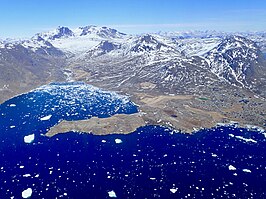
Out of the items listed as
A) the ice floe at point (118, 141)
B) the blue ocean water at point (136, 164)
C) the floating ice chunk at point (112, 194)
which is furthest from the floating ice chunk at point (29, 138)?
the floating ice chunk at point (112, 194)

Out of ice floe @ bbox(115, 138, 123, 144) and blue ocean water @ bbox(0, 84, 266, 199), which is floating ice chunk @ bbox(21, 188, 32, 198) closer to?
blue ocean water @ bbox(0, 84, 266, 199)

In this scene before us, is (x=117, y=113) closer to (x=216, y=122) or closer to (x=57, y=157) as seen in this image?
(x=216, y=122)

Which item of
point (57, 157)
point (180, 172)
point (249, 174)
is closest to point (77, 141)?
point (57, 157)

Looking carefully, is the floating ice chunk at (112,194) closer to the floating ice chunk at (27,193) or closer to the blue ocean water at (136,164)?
the blue ocean water at (136,164)

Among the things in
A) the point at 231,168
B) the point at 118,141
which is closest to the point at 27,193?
the point at 118,141

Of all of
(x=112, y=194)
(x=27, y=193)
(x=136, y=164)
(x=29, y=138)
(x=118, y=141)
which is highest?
(x=27, y=193)

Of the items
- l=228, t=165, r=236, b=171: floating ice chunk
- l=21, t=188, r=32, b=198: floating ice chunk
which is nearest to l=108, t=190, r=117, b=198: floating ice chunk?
l=21, t=188, r=32, b=198: floating ice chunk

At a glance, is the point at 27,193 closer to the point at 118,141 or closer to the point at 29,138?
the point at 29,138

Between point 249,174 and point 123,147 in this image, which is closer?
point 249,174
